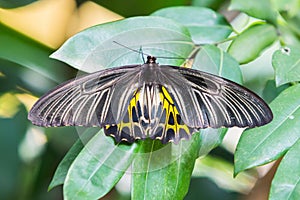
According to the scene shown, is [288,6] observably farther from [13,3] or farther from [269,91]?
[13,3]

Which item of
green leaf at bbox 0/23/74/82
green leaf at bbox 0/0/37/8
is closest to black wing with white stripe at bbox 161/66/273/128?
green leaf at bbox 0/23/74/82

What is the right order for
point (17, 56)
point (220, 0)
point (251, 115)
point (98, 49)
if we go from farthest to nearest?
1. point (220, 0)
2. point (17, 56)
3. point (98, 49)
4. point (251, 115)

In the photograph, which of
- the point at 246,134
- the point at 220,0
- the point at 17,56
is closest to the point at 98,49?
the point at 246,134

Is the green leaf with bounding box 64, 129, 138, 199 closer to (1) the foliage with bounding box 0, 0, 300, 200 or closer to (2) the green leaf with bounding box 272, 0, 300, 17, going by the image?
(1) the foliage with bounding box 0, 0, 300, 200

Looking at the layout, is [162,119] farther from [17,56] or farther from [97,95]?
[17,56]

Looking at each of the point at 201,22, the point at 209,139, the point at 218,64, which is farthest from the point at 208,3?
the point at 209,139

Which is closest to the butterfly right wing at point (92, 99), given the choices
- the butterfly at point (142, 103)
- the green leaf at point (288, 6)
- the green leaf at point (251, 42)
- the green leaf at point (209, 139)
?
the butterfly at point (142, 103)
